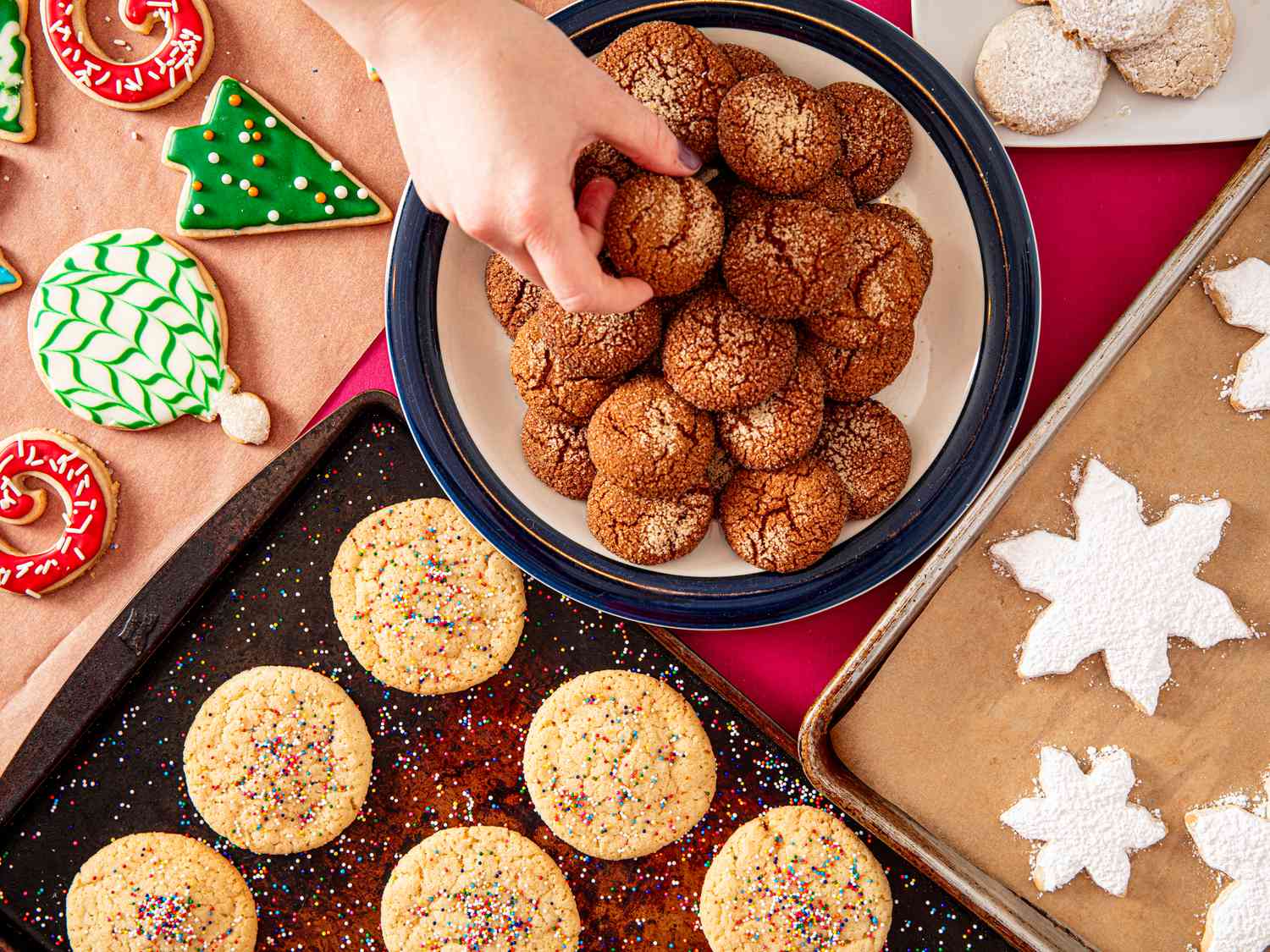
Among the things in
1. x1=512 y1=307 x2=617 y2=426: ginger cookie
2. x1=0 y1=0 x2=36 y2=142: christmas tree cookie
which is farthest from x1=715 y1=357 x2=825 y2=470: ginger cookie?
x1=0 y1=0 x2=36 y2=142: christmas tree cookie

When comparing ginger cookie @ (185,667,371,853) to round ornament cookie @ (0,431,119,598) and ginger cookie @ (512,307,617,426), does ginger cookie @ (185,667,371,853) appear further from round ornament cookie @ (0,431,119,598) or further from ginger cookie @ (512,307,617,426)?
ginger cookie @ (512,307,617,426)

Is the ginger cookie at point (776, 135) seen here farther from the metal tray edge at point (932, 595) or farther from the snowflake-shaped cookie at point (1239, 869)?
the snowflake-shaped cookie at point (1239, 869)

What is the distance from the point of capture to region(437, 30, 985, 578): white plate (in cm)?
149

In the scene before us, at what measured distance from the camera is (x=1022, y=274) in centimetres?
147

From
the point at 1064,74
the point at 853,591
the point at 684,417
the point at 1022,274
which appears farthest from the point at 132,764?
the point at 1064,74

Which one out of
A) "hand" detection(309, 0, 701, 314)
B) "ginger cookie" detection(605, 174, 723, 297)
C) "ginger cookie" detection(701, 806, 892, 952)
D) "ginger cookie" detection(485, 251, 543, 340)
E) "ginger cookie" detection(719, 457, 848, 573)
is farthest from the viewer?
Answer: "ginger cookie" detection(701, 806, 892, 952)

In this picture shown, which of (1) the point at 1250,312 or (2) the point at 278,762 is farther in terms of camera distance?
(2) the point at 278,762

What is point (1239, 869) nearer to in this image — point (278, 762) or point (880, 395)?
point (880, 395)

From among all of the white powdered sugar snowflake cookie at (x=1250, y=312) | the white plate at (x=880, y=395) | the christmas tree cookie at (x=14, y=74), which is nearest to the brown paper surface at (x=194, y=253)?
the christmas tree cookie at (x=14, y=74)

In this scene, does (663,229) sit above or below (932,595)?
above

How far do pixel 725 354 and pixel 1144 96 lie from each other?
911 mm

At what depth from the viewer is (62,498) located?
1746mm

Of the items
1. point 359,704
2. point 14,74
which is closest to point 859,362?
point 359,704

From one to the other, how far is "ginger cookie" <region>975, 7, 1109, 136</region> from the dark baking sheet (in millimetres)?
1082
